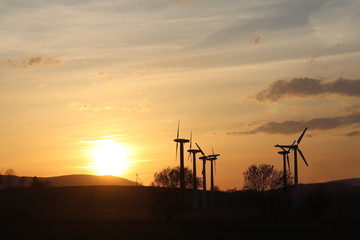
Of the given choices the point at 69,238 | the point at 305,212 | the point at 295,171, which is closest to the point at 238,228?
the point at 69,238

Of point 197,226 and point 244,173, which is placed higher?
point 244,173

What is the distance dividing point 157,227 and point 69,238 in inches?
677

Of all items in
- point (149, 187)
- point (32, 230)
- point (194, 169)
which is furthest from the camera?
point (194, 169)

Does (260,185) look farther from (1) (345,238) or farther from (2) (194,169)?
(1) (345,238)

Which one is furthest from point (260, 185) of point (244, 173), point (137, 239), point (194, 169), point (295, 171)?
point (137, 239)

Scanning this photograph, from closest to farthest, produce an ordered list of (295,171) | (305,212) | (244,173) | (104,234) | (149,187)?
(104,234), (149,187), (305,212), (244,173), (295,171)

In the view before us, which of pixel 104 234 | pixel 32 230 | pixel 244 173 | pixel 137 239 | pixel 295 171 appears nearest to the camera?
pixel 137 239

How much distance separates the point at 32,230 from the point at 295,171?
7727cm

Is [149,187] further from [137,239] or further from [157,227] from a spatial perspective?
[137,239]

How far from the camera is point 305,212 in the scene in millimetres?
112562

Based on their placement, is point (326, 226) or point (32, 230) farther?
point (326, 226)

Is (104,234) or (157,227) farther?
(157,227)

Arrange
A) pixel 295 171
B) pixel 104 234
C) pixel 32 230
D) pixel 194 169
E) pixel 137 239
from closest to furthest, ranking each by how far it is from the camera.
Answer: pixel 137 239 < pixel 104 234 < pixel 32 230 < pixel 295 171 < pixel 194 169

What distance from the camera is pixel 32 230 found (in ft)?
248
